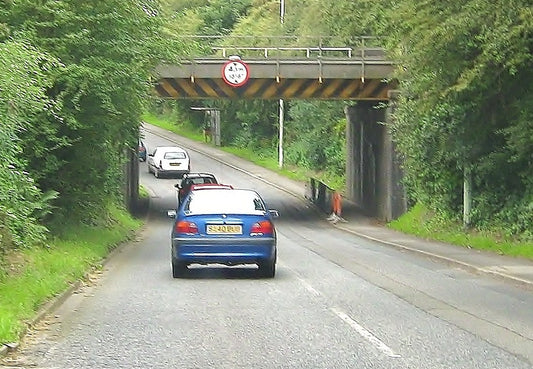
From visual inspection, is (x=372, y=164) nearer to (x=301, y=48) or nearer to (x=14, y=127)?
(x=301, y=48)

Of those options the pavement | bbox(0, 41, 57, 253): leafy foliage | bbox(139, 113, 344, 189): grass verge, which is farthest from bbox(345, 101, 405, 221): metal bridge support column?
bbox(0, 41, 57, 253): leafy foliage

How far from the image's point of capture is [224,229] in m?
16.8

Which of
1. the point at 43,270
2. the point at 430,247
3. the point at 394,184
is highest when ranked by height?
the point at 394,184

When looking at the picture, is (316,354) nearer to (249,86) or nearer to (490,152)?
(490,152)

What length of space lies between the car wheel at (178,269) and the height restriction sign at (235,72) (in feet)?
62.4

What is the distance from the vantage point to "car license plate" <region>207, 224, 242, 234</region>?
1675cm

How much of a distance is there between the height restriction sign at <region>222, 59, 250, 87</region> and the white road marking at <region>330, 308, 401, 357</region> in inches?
926

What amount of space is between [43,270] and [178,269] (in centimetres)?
294

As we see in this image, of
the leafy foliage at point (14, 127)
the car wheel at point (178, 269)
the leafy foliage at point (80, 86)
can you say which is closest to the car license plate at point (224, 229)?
the car wheel at point (178, 269)

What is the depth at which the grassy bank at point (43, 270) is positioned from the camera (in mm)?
11453

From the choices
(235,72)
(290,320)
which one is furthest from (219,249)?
(235,72)

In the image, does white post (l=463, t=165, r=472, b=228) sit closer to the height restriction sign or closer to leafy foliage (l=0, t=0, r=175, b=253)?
leafy foliage (l=0, t=0, r=175, b=253)

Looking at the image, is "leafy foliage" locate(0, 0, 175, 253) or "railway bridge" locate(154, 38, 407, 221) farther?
"railway bridge" locate(154, 38, 407, 221)

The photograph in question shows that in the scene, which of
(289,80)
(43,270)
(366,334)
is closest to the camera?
(366,334)
